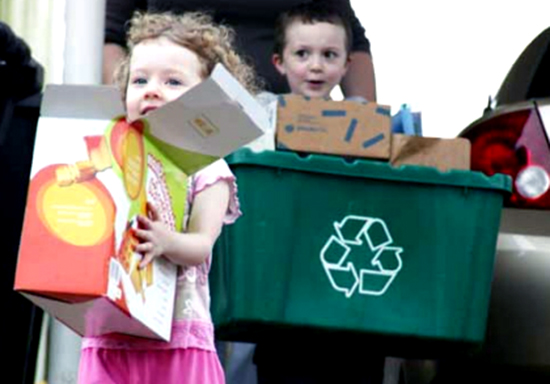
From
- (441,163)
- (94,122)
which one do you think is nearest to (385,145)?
(441,163)

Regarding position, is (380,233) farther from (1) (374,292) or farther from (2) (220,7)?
(2) (220,7)

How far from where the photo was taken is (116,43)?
6066mm

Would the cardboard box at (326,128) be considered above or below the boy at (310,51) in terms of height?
below

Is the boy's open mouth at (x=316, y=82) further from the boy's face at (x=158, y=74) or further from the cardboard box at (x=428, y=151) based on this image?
the boy's face at (x=158, y=74)

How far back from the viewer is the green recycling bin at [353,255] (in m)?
5.12

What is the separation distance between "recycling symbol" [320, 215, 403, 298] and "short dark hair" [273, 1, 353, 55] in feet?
3.44

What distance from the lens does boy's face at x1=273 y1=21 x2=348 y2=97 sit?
6.04m

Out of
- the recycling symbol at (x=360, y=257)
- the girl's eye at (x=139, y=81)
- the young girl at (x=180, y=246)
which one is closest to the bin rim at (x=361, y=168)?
the recycling symbol at (x=360, y=257)

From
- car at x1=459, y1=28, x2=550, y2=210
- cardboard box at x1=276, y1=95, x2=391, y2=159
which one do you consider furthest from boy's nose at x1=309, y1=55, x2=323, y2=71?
cardboard box at x1=276, y1=95, x2=391, y2=159

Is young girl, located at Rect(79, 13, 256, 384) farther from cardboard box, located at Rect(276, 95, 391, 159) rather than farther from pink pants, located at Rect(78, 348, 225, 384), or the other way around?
cardboard box, located at Rect(276, 95, 391, 159)

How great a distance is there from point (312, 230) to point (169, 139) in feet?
3.23

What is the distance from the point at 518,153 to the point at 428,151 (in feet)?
0.83

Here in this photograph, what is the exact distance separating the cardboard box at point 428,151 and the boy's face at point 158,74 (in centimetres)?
88

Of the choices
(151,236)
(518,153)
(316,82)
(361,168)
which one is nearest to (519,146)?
(518,153)
